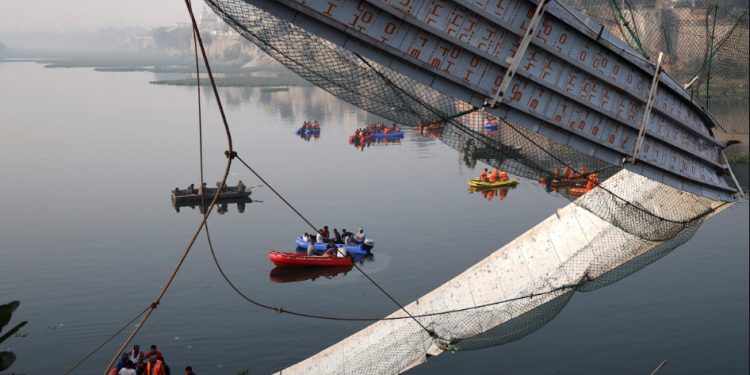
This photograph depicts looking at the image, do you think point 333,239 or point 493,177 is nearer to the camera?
point 333,239

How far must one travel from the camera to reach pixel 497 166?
60.2ft

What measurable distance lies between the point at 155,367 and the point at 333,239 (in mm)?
18038

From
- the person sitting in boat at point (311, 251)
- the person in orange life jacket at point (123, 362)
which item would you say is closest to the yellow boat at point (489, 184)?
the person sitting in boat at point (311, 251)

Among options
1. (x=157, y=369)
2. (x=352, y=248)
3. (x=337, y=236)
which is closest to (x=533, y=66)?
(x=157, y=369)

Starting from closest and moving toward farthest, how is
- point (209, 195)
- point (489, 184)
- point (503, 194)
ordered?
1. point (209, 195)
2. point (503, 194)
3. point (489, 184)

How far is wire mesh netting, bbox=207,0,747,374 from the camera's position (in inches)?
626

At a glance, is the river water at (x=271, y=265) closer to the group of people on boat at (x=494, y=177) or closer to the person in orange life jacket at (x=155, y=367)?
the group of people on boat at (x=494, y=177)

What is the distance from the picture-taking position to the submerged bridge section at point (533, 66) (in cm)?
1337

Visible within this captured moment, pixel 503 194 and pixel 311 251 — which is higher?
pixel 503 194

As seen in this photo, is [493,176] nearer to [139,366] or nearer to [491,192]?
[491,192]

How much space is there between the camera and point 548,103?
15.2 m

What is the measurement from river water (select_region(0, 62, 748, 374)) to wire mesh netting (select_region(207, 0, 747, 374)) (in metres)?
3.40

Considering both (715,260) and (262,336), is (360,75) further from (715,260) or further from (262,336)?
(715,260)

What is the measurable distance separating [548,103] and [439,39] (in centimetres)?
255
